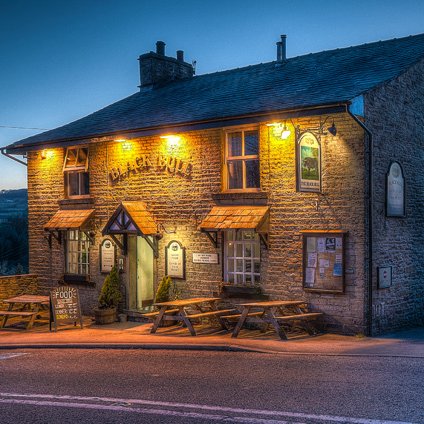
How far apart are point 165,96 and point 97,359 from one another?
34.4 feet

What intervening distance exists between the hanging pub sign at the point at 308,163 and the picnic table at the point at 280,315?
8.10ft

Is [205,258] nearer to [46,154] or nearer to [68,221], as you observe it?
[68,221]

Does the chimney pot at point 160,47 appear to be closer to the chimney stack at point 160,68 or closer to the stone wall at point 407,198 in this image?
the chimney stack at point 160,68

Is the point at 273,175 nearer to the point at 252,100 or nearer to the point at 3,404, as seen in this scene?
the point at 252,100

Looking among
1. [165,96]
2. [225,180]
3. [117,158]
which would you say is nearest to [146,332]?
[225,180]

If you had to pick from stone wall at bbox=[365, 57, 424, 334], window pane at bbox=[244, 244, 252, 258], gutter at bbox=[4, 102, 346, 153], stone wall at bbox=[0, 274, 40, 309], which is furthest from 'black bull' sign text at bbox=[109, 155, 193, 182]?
stone wall at bbox=[365, 57, 424, 334]

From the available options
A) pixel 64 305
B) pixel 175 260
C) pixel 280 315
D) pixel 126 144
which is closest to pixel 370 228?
pixel 280 315

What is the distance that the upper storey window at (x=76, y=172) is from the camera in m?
19.5

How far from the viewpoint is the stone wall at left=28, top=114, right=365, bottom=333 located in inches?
568

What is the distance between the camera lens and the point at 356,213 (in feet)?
47.1

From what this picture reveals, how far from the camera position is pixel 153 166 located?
58.2 ft

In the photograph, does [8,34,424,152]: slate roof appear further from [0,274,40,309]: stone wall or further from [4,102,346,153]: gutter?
[0,274,40,309]: stone wall

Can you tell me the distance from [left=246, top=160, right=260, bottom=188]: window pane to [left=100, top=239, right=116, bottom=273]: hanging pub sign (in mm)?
4551

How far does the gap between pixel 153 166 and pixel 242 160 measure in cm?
272
